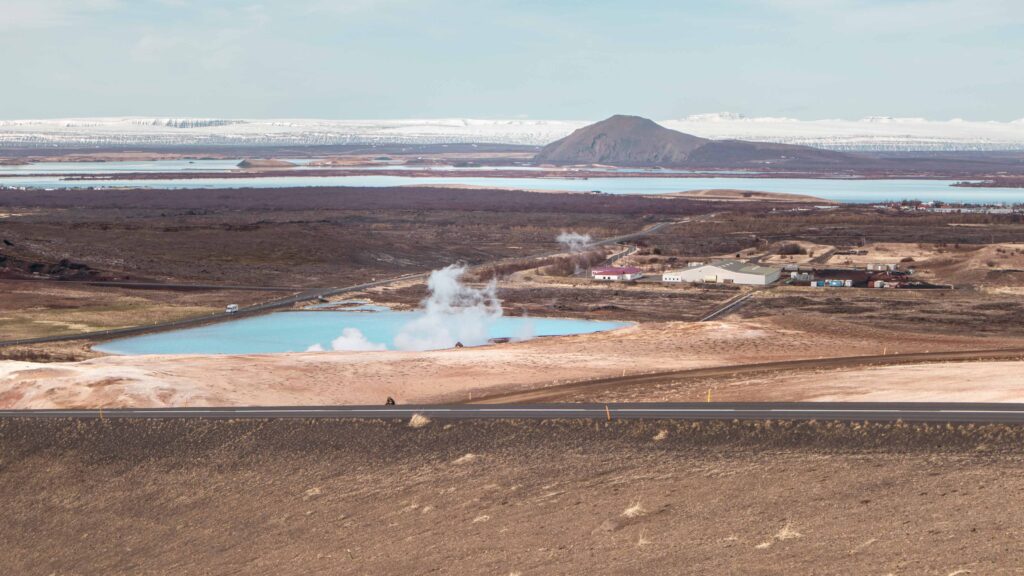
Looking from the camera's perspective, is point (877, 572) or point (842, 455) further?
point (842, 455)

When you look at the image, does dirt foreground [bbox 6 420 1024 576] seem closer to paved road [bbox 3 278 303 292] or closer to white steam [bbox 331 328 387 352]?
white steam [bbox 331 328 387 352]

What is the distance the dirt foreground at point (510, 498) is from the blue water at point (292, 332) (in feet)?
157

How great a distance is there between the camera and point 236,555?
36781 mm

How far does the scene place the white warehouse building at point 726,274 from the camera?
144 meters

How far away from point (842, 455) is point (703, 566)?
38.2ft

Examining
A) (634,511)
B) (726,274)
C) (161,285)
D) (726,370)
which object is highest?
(634,511)

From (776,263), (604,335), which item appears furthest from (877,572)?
(776,263)

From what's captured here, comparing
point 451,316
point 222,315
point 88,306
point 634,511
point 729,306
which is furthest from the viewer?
point 729,306

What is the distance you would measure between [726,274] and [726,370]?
7885cm

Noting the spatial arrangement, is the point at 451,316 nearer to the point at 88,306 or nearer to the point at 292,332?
the point at 292,332

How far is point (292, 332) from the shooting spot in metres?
109

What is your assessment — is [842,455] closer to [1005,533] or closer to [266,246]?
[1005,533]

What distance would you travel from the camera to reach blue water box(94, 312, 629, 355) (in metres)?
98.1

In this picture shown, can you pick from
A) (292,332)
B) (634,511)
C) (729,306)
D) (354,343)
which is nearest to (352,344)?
(354,343)
